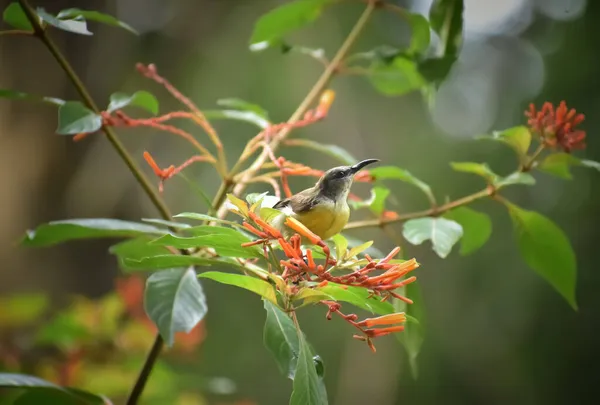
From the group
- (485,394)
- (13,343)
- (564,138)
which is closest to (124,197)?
(13,343)

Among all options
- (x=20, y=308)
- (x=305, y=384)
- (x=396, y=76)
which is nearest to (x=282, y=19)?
(x=396, y=76)

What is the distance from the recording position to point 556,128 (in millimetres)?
560

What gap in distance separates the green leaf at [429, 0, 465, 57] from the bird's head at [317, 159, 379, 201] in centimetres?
26

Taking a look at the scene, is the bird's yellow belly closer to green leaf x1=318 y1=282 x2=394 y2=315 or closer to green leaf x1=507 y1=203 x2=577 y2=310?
green leaf x1=318 y1=282 x2=394 y2=315

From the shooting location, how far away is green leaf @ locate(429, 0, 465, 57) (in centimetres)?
71

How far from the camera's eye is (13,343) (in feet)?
3.57

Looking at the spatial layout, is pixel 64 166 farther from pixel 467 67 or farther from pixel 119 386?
pixel 467 67

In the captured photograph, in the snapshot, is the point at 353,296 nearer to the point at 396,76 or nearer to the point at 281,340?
the point at 281,340

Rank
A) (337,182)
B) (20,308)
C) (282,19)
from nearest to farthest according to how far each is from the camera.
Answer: (337,182)
(282,19)
(20,308)

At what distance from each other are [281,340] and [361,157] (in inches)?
48.9

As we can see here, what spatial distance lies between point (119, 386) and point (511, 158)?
1142mm

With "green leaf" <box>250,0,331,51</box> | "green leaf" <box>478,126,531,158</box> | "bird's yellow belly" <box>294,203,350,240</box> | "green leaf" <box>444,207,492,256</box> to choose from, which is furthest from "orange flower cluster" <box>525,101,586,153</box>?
"green leaf" <box>250,0,331,51</box>

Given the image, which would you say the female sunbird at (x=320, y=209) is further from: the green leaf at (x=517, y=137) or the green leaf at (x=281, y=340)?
the green leaf at (x=517, y=137)

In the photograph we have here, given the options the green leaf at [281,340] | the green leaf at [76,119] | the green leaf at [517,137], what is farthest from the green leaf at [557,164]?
the green leaf at [76,119]
